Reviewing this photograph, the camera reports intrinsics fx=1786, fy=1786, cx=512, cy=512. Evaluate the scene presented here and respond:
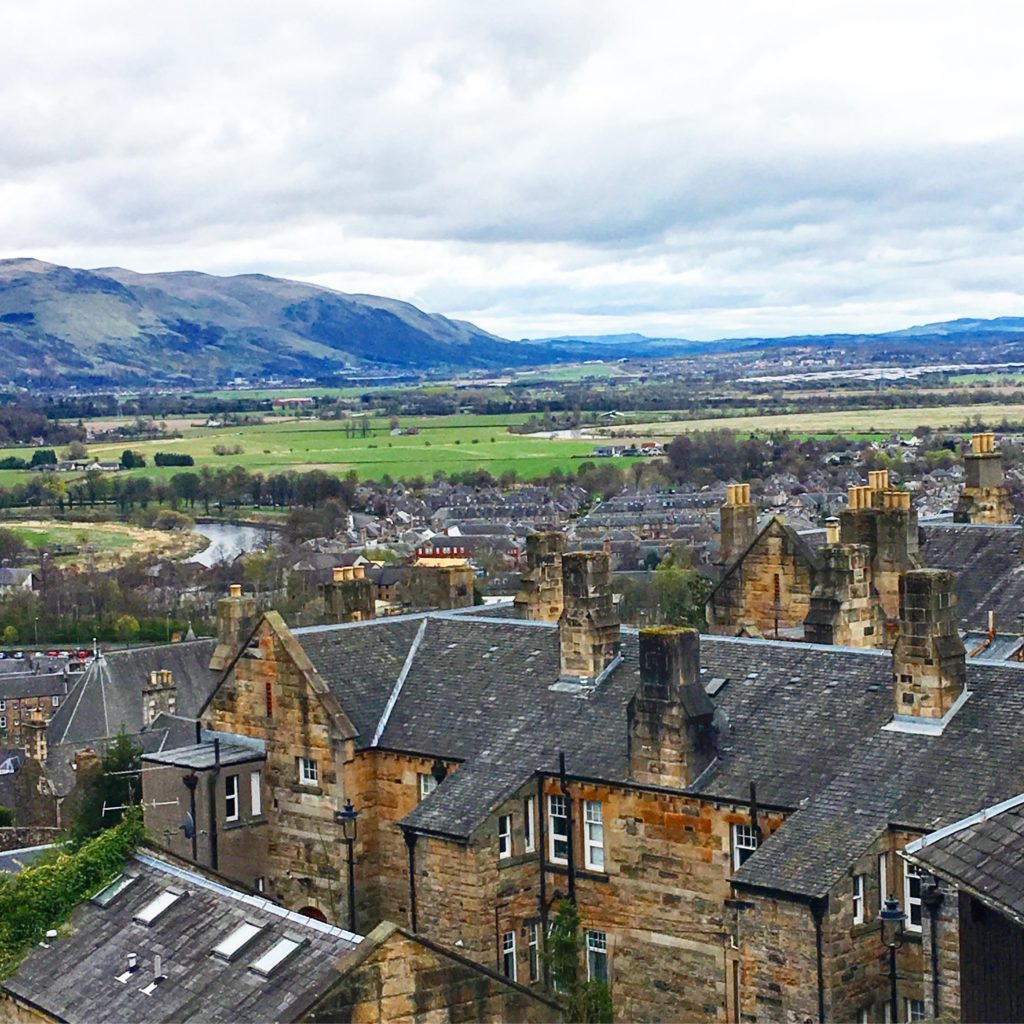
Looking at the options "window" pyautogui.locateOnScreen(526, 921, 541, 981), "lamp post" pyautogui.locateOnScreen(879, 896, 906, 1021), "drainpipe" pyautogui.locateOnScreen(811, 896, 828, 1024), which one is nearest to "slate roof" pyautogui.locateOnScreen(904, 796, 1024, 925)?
"drainpipe" pyautogui.locateOnScreen(811, 896, 828, 1024)

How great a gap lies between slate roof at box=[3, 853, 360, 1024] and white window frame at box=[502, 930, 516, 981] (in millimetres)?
5733

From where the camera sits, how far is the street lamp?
114 feet

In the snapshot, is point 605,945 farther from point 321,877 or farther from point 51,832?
point 51,832

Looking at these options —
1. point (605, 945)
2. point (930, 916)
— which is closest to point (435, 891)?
point (605, 945)

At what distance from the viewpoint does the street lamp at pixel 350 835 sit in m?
34.8

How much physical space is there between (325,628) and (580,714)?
680 centimetres

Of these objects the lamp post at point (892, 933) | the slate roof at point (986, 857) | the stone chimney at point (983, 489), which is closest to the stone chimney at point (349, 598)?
the lamp post at point (892, 933)

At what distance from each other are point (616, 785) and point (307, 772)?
7312 millimetres

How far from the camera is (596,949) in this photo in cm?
3186

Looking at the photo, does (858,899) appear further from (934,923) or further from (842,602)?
(842,602)

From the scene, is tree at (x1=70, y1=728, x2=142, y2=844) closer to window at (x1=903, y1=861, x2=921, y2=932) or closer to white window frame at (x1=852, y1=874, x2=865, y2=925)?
white window frame at (x1=852, y1=874, x2=865, y2=925)

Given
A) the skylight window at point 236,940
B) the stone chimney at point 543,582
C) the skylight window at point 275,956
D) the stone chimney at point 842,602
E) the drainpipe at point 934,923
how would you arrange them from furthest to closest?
the stone chimney at point 543,582 → the stone chimney at point 842,602 → the skylight window at point 236,940 → the drainpipe at point 934,923 → the skylight window at point 275,956

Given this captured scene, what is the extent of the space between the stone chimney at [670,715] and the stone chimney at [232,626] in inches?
441

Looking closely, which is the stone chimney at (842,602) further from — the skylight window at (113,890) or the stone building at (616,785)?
the skylight window at (113,890)
